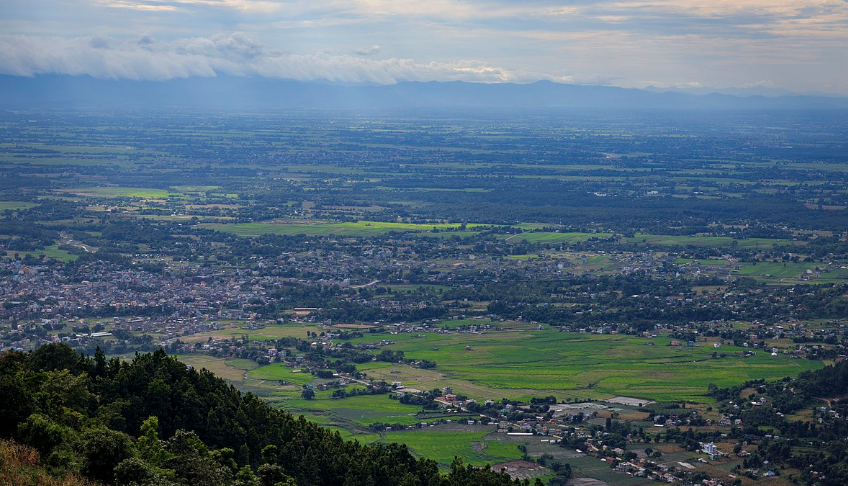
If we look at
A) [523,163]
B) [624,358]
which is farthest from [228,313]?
[523,163]

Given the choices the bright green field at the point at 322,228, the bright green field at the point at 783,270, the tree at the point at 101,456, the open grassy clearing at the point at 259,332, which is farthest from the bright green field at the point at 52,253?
the tree at the point at 101,456

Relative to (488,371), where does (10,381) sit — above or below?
above

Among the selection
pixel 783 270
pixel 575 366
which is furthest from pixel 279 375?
pixel 783 270

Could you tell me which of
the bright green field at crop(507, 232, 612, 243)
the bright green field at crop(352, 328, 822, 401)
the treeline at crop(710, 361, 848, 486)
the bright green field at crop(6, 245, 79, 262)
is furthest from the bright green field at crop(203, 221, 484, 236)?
the treeline at crop(710, 361, 848, 486)

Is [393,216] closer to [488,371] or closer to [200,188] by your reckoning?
[200,188]

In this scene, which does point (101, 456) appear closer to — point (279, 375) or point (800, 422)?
point (279, 375)

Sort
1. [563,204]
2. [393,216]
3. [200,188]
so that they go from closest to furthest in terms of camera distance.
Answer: [393,216]
[563,204]
[200,188]

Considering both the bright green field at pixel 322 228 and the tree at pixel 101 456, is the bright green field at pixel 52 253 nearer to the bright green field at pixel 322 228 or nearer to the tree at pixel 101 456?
the bright green field at pixel 322 228
